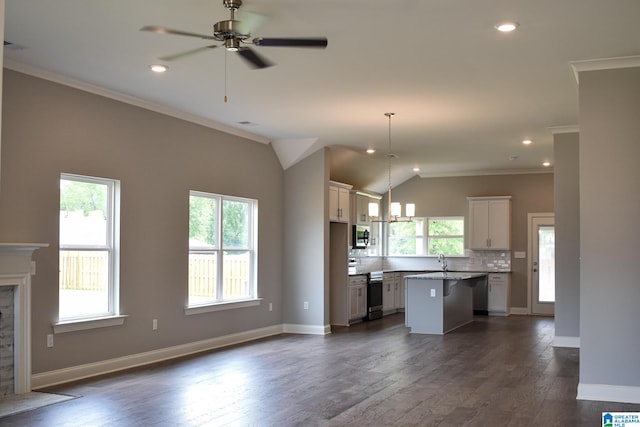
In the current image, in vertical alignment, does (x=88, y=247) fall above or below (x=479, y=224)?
below

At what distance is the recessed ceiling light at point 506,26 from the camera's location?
464 centimetres

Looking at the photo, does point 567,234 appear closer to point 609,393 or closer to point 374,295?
point 609,393

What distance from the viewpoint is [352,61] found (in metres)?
5.61

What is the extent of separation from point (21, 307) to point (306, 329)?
4.91 meters

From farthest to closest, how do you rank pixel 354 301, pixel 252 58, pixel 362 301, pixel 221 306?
pixel 362 301, pixel 354 301, pixel 221 306, pixel 252 58

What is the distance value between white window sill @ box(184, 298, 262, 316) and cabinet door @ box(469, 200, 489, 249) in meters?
5.51

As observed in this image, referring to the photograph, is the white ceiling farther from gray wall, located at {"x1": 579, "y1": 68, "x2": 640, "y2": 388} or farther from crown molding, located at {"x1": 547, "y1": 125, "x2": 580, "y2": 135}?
gray wall, located at {"x1": 579, "y1": 68, "x2": 640, "y2": 388}

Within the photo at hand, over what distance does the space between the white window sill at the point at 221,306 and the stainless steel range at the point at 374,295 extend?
279 centimetres

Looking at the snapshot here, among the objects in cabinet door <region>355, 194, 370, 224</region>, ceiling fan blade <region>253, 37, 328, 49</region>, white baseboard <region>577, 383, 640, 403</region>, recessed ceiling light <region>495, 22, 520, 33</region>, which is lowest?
white baseboard <region>577, 383, 640, 403</region>

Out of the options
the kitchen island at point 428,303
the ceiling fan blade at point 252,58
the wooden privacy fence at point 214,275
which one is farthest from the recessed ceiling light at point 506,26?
the kitchen island at point 428,303

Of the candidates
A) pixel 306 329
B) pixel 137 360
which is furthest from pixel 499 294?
pixel 137 360

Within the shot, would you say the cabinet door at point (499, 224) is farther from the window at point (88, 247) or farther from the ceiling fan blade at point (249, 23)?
the ceiling fan blade at point (249, 23)

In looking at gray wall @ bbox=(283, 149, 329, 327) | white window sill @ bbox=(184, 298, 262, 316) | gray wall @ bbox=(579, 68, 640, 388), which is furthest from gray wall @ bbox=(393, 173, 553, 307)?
gray wall @ bbox=(579, 68, 640, 388)

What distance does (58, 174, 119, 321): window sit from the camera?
6379 mm
